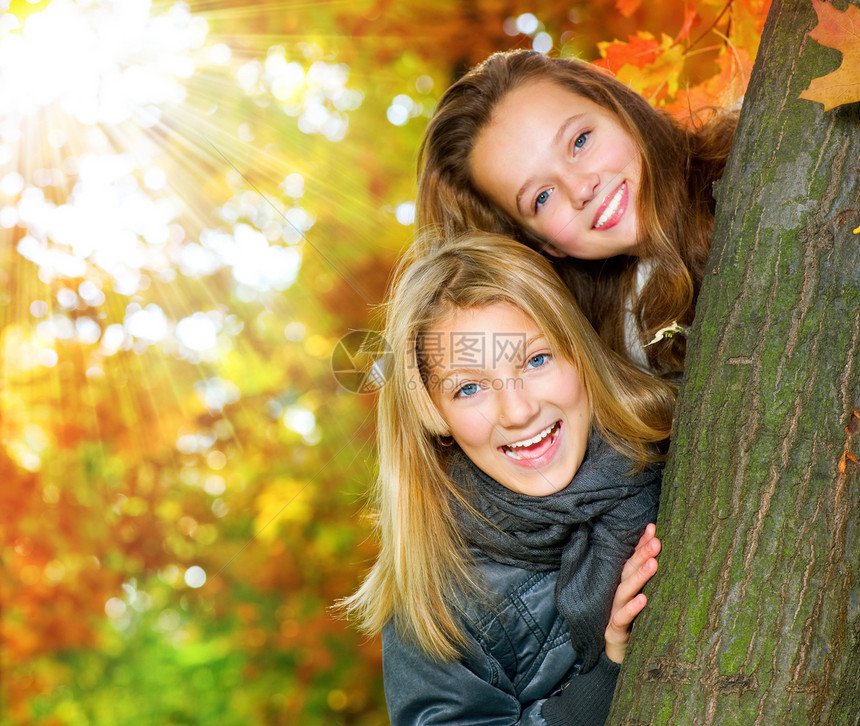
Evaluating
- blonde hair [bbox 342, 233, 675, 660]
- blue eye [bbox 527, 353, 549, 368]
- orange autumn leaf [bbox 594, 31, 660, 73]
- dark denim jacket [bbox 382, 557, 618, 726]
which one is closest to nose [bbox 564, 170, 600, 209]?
blonde hair [bbox 342, 233, 675, 660]

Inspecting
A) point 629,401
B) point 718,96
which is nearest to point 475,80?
point 718,96

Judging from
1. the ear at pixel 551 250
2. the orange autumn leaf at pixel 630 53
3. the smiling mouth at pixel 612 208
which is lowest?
the ear at pixel 551 250

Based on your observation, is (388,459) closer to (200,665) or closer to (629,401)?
(629,401)

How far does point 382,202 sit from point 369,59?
75 centimetres

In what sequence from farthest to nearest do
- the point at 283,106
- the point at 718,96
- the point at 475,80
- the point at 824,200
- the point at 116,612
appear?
the point at 116,612
the point at 283,106
the point at 718,96
the point at 475,80
the point at 824,200

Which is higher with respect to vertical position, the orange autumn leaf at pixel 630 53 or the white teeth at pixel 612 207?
the orange autumn leaf at pixel 630 53

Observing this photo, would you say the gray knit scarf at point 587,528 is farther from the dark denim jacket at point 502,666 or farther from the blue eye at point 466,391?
the blue eye at point 466,391

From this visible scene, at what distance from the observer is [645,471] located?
1.90 meters

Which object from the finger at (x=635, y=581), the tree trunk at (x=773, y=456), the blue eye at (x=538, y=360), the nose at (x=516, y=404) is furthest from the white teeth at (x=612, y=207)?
the finger at (x=635, y=581)

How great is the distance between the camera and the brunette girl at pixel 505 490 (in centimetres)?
188

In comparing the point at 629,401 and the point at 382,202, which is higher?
the point at 382,202

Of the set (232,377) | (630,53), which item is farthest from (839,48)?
(232,377)

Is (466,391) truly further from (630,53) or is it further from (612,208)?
(630,53)

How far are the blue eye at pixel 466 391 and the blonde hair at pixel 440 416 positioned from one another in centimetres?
9
